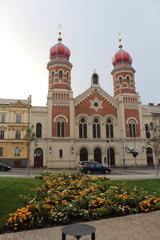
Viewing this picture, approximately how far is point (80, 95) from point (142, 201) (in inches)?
1802

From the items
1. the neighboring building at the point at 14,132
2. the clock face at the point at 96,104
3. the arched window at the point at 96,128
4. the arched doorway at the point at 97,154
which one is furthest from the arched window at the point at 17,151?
the clock face at the point at 96,104

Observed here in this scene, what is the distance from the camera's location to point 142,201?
11.9 metres

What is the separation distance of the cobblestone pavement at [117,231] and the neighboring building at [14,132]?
141ft

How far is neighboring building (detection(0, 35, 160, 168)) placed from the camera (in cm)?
5150

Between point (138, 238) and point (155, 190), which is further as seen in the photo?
point (155, 190)

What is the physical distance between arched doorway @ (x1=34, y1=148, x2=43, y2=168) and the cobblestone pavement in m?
42.4

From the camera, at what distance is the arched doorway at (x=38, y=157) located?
5103cm

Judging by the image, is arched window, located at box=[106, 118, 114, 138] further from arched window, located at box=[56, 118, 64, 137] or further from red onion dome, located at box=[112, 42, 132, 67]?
red onion dome, located at box=[112, 42, 132, 67]

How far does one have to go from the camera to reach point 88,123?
180ft

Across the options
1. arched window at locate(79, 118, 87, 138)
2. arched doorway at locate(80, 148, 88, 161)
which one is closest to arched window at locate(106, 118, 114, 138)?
arched window at locate(79, 118, 87, 138)

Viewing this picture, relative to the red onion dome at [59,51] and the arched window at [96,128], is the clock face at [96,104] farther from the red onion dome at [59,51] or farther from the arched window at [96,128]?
the red onion dome at [59,51]

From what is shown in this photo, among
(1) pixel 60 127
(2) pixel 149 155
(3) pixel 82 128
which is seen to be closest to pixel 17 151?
(1) pixel 60 127

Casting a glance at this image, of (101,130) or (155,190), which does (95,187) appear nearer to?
(155,190)

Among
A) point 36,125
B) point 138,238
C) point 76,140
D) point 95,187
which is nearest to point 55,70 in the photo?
point 36,125
